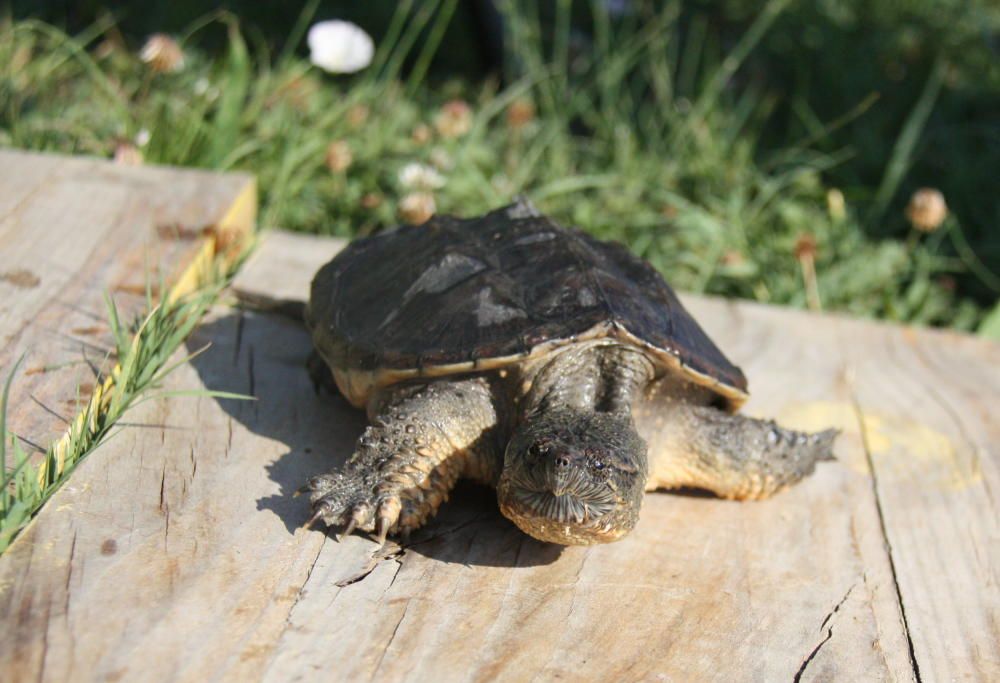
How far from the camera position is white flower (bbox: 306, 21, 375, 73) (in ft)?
13.6

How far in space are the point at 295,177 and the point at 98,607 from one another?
248 cm

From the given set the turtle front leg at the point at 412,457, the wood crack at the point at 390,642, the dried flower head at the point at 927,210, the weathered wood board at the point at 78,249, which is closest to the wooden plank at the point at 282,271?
the weathered wood board at the point at 78,249

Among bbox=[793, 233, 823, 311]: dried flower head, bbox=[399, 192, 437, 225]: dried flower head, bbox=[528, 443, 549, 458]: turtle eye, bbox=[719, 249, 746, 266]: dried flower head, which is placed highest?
bbox=[528, 443, 549, 458]: turtle eye

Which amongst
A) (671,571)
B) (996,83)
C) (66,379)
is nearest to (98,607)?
(66,379)

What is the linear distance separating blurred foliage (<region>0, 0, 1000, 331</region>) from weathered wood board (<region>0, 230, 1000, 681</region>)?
49.8 inches

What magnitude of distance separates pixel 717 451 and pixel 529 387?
0.45 metres

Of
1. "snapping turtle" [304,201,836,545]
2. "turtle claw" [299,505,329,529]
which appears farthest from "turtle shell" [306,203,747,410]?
"turtle claw" [299,505,329,529]

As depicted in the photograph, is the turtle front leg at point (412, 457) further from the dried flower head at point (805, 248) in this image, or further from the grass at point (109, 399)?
the dried flower head at point (805, 248)

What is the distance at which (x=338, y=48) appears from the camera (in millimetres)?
4188

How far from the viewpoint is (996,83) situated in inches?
217

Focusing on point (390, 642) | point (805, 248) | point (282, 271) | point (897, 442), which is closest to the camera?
point (390, 642)

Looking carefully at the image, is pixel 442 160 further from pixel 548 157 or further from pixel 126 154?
pixel 126 154

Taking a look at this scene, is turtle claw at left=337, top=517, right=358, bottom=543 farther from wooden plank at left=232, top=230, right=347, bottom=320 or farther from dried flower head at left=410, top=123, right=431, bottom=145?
dried flower head at left=410, top=123, right=431, bottom=145

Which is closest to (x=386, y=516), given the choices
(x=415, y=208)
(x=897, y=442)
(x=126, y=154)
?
(x=897, y=442)
